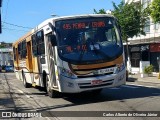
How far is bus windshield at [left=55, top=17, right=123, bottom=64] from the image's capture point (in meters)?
14.0

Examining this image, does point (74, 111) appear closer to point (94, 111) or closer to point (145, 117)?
point (94, 111)

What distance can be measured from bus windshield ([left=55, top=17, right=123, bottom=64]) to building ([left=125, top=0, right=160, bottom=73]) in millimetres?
25795

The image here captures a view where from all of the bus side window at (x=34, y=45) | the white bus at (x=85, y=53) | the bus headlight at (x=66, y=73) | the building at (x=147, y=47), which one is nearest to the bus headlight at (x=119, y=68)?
the white bus at (x=85, y=53)

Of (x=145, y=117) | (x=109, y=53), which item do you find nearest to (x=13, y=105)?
(x=109, y=53)

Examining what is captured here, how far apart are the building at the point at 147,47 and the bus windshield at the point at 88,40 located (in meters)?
25.8

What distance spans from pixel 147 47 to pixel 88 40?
96.4ft

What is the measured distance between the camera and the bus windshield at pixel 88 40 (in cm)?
1398

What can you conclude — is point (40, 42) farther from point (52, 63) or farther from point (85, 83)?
point (85, 83)

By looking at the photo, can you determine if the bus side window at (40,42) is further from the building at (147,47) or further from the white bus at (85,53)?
the building at (147,47)

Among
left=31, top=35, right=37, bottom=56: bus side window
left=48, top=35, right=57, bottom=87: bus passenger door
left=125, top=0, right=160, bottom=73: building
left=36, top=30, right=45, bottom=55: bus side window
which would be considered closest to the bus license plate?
left=48, top=35, right=57, bottom=87: bus passenger door

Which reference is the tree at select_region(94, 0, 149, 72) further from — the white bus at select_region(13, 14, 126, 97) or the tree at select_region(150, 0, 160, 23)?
the white bus at select_region(13, 14, 126, 97)

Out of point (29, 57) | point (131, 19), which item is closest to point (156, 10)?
point (29, 57)

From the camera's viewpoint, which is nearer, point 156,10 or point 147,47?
point 156,10

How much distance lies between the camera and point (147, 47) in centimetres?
4281
